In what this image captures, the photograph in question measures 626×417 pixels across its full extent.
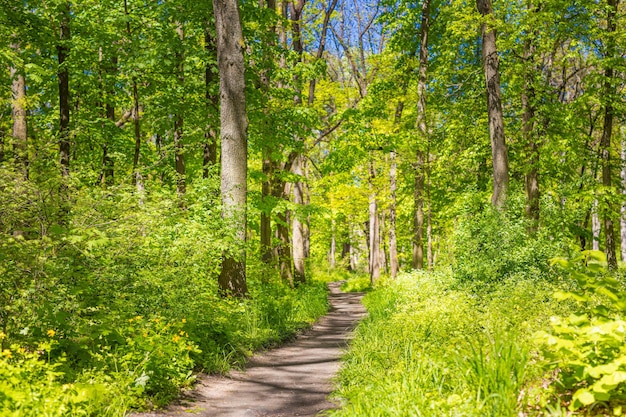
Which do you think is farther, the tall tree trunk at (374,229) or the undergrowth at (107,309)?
the tall tree trunk at (374,229)

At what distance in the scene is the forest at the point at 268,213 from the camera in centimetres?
414

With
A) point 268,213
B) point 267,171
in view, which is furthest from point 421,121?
point 268,213

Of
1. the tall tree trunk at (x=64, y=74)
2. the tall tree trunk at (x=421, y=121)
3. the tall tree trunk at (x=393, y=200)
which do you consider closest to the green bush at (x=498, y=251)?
the tall tree trunk at (x=421, y=121)

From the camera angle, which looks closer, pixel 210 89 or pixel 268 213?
pixel 210 89

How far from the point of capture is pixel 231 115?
1002 cm

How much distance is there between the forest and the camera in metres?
4.14

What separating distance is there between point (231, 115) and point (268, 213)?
582 cm

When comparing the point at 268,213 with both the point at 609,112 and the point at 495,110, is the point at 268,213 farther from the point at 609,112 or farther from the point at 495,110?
the point at 609,112

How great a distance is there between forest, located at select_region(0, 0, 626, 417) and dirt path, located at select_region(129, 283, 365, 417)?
0.31 meters

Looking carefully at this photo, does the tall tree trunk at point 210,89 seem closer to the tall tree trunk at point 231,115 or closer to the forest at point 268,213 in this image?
the forest at point 268,213

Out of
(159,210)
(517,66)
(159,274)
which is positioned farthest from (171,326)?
(517,66)

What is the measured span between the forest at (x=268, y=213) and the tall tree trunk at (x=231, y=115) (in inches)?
1.7

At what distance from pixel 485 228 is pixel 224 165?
20.2 ft

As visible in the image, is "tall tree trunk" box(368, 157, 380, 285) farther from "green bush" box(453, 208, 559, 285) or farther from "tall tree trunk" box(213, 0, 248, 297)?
"tall tree trunk" box(213, 0, 248, 297)
